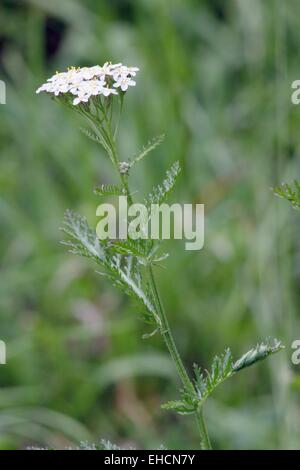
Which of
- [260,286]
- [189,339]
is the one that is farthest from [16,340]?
[260,286]

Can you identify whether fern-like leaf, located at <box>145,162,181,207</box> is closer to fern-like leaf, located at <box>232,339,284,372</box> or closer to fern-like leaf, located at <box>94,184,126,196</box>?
fern-like leaf, located at <box>94,184,126,196</box>

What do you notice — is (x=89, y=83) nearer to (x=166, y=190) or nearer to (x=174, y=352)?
(x=166, y=190)

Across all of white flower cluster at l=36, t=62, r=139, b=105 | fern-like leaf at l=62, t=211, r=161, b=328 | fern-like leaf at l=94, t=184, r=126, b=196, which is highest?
white flower cluster at l=36, t=62, r=139, b=105

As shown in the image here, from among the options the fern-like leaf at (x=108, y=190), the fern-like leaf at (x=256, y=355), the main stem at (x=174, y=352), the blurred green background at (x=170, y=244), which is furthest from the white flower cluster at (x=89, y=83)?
the blurred green background at (x=170, y=244)

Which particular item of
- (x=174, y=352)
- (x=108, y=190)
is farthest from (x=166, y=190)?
(x=174, y=352)

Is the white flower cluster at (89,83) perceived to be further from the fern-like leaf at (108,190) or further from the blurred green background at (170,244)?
the blurred green background at (170,244)

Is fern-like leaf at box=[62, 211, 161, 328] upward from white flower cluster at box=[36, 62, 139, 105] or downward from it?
downward

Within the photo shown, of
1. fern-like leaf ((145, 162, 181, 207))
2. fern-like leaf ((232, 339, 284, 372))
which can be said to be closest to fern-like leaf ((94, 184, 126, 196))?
fern-like leaf ((145, 162, 181, 207))
